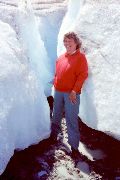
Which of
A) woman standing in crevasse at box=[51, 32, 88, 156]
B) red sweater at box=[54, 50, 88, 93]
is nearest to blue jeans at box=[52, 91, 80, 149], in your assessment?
woman standing in crevasse at box=[51, 32, 88, 156]

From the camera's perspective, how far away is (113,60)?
14.2 ft

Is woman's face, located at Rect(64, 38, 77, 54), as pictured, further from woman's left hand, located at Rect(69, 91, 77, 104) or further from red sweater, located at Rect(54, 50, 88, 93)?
woman's left hand, located at Rect(69, 91, 77, 104)

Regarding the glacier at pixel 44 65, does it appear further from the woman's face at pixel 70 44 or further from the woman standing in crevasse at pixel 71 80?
the woman's face at pixel 70 44

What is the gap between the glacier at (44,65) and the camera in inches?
148

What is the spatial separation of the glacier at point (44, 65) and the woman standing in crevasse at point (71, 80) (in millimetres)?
298

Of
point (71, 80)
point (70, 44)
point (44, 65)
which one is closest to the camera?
point (70, 44)

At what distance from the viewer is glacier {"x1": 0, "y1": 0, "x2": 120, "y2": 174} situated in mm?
3768

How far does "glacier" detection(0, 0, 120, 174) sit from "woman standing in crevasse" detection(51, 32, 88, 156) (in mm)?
298

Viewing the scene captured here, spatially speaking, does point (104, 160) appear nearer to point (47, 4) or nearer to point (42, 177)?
point (42, 177)

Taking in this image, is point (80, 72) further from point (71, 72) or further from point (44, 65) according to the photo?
point (44, 65)

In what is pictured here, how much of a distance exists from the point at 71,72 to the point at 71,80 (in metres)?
0.10

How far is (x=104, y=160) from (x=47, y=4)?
113 inches

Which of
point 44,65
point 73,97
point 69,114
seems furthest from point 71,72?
point 44,65

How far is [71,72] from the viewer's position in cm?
399
